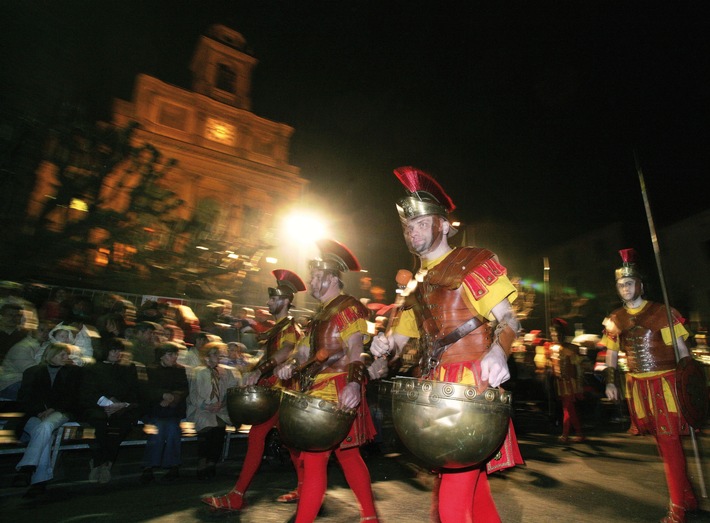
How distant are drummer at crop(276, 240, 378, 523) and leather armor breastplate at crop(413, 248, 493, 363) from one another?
930 millimetres

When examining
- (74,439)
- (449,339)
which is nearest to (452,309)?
→ (449,339)

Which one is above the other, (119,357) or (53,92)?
(53,92)

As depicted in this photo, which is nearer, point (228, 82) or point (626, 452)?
point (626, 452)

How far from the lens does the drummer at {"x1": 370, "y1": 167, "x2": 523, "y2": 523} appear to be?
7.30 feet

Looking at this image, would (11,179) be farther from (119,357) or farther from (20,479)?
(20,479)

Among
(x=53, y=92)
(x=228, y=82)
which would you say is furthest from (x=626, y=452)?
(x=228, y=82)

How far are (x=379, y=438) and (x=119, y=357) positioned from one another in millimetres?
4406

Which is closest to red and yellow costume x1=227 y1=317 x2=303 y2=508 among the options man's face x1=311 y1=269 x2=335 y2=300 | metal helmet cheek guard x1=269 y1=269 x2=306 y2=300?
metal helmet cheek guard x1=269 y1=269 x2=306 y2=300

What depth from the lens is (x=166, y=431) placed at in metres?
5.87

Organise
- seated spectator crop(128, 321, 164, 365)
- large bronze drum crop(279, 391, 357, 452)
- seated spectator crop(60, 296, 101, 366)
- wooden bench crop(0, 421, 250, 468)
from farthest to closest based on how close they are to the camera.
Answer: seated spectator crop(128, 321, 164, 365)
seated spectator crop(60, 296, 101, 366)
wooden bench crop(0, 421, 250, 468)
large bronze drum crop(279, 391, 357, 452)

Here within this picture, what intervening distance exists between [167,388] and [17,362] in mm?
1831

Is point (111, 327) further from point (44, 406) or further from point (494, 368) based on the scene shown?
point (494, 368)

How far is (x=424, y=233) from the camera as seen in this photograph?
112 inches

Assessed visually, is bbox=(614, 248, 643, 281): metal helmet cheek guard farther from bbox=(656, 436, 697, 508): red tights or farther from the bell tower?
the bell tower
